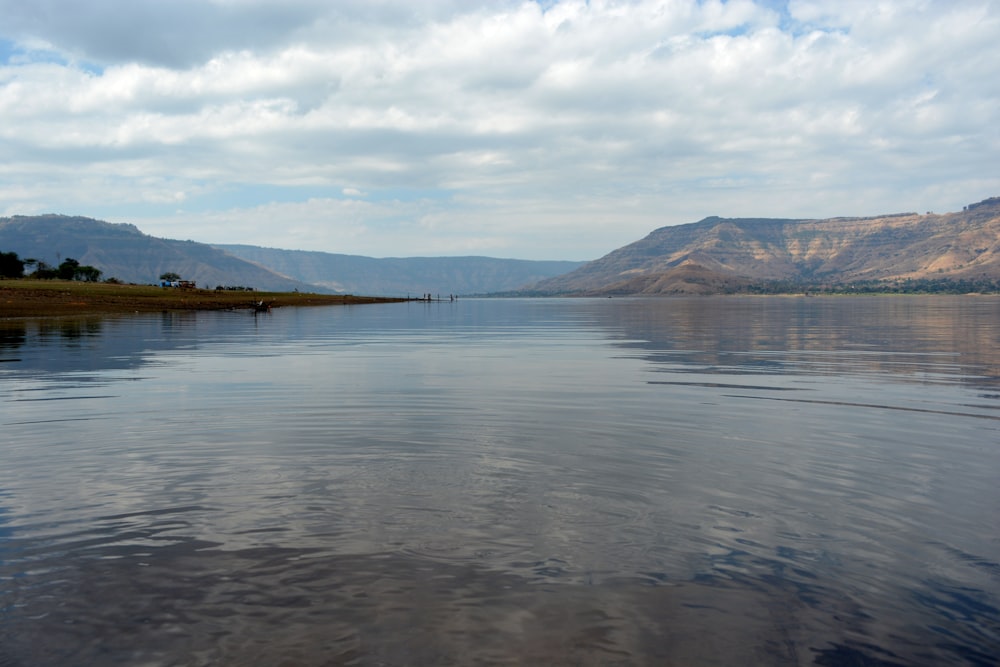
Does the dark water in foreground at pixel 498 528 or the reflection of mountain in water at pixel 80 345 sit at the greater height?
the reflection of mountain in water at pixel 80 345

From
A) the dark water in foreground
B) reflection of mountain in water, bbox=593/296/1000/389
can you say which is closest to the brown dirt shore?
reflection of mountain in water, bbox=593/296/1000/389

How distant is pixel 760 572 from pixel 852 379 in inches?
1069

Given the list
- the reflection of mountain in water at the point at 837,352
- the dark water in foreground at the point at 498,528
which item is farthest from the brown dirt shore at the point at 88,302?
the dark water in foreground at the point at 498,528

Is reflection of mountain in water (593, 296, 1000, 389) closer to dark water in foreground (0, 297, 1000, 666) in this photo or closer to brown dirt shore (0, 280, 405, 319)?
dark water in foreground (0, 297, 1000, 666)

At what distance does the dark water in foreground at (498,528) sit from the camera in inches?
345

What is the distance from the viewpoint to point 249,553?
37.1ft

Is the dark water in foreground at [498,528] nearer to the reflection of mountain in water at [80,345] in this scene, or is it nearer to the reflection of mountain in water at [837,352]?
the reflection of mountain in water at [837,352]

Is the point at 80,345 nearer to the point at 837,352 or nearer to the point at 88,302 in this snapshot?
the point at 837,352

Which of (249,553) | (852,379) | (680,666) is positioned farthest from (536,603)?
(852,379)

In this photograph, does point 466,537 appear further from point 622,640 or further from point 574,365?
point 574,365

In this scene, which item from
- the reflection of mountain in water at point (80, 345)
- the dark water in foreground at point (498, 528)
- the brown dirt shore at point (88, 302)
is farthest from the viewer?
the brown dirt shore at point (88, 302)

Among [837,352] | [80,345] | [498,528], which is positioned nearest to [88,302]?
[80,345]

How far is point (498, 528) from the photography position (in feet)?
41.2

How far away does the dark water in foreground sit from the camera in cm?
876
